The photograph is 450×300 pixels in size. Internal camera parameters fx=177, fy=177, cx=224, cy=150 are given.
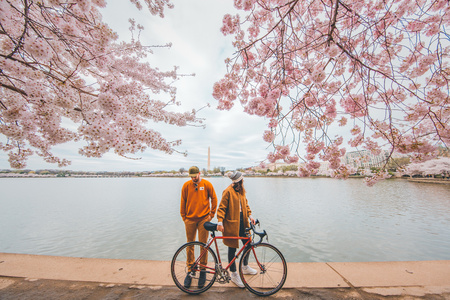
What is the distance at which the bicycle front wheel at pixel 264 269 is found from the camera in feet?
7.68

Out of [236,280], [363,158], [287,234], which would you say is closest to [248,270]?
[236,280]

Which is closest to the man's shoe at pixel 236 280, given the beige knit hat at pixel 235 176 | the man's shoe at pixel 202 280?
the man's shoe at pixel 202 280

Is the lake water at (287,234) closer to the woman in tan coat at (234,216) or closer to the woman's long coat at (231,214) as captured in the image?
the woman in tan coat at (234,216)

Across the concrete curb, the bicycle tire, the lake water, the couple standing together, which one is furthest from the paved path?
the lake water

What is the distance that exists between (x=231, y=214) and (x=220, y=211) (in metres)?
0.19

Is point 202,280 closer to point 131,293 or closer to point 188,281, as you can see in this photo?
point 188,281

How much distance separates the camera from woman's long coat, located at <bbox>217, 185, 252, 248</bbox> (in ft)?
8.66

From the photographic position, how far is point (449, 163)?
89.7 feet

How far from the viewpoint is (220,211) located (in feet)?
8.63

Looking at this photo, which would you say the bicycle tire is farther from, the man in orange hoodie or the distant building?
the distant building

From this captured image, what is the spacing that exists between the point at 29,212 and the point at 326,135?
18.1m

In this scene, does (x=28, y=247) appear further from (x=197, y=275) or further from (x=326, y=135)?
(x=326, y=135)

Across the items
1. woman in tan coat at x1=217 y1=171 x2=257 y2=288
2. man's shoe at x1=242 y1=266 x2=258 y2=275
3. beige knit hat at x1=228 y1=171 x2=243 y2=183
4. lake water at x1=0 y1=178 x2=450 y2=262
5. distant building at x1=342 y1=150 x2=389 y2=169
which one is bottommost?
lake water at x1=0 y1=178 x2=450 y2=262

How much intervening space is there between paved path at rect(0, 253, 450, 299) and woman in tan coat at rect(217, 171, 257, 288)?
13.2 inches
